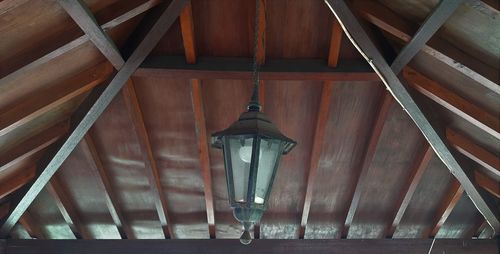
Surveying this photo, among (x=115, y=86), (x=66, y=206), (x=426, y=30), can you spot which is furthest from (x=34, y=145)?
(x=426, y=30)

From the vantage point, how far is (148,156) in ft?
14.6

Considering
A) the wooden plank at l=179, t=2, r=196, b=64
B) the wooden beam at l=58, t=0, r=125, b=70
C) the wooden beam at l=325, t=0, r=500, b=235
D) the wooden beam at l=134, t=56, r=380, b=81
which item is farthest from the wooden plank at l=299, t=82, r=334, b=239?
the wooden beam at l=58, t=0, r=125, b=70

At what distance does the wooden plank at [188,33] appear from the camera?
10.6 feet

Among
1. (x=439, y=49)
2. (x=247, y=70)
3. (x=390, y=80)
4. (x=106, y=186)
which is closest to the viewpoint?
(x=439, y=49)

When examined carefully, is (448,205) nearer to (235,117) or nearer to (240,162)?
(235,117)

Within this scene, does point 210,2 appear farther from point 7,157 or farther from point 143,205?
point 143,205

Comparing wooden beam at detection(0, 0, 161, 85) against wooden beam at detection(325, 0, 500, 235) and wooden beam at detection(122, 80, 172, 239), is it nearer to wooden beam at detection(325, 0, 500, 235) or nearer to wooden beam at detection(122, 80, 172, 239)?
wooden beam at detection(122, 80, 172, 239)

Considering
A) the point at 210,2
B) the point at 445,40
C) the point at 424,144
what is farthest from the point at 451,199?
the point at 210,2

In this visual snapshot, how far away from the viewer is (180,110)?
4.18m

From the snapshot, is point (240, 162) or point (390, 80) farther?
point (390, 80)

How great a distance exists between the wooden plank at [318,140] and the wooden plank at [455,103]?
2.10 ft

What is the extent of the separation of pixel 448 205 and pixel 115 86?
3471 millimetres

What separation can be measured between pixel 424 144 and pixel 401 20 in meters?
1.65

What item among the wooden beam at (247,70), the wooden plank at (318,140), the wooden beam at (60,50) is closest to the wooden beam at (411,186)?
the wooden plank at (318,140)
